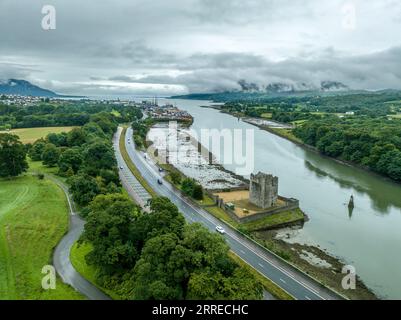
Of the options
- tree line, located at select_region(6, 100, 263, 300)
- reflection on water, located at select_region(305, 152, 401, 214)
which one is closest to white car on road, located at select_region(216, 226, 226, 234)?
tree line, located at select_region(6, 100, 263, 300)

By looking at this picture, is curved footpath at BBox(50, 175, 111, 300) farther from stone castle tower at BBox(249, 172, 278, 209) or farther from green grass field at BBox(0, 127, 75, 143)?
green grass field at BBox(0, 127, 75, 143)

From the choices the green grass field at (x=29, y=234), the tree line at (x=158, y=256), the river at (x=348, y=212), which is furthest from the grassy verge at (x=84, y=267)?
the river at (x=348, y=212)

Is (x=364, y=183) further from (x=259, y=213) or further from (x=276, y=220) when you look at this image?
(x=259, y=213)

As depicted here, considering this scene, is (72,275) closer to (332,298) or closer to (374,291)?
(332,298)

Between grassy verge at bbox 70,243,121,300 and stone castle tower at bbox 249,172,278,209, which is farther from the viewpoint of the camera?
stone castle tower at bbox 249,172,278,209

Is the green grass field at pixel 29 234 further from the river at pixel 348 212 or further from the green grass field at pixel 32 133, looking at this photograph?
the green grass field at pixel 32 133

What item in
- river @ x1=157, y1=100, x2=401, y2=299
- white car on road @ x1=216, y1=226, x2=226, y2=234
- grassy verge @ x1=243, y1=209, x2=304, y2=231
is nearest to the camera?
river @ x1=157, y1=100, x2=401, y2=299

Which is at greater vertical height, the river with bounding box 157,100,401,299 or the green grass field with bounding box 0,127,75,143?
the green grass field with bounding box 0,127,75,143
